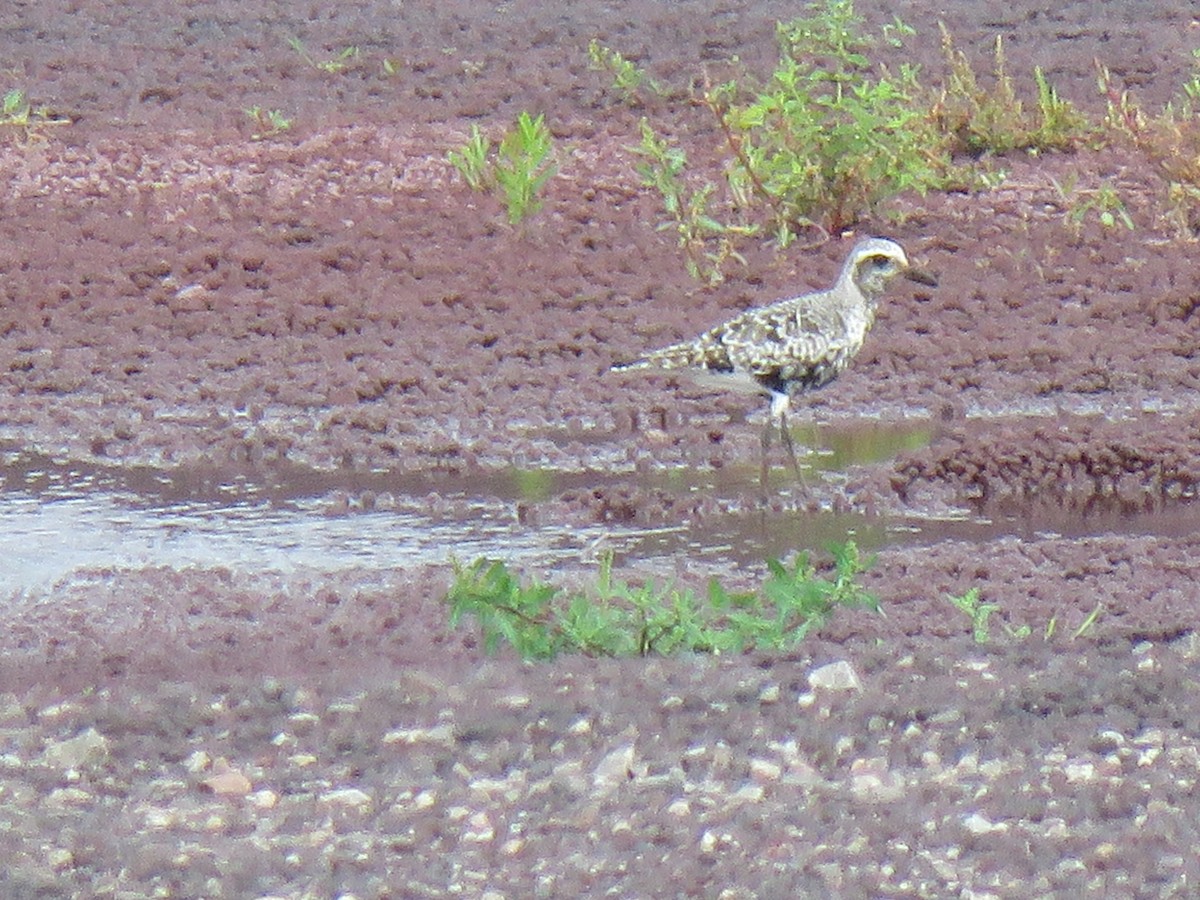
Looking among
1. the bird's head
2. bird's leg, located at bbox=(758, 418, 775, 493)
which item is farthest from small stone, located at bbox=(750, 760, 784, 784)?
the bird's head

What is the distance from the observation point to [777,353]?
8.89 metres

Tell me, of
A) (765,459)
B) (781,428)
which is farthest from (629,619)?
(781,428)

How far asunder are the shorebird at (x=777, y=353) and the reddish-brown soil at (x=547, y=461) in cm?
31

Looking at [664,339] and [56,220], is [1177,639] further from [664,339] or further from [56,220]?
[56,220]

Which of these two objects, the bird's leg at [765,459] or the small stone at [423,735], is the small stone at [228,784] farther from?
the bird's leg at [765,459]

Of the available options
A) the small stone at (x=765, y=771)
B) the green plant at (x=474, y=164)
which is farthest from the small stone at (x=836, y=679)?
the green plant at (x=474, y=164)

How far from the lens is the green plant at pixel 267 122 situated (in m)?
14.5

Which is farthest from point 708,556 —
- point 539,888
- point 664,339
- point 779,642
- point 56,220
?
point 56,220

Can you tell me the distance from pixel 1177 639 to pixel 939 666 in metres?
0.72

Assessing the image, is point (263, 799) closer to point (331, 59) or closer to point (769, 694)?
point (769, 694)

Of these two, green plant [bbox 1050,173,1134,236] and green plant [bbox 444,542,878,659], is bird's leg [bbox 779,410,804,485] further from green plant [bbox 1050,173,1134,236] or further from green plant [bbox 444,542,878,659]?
green plant [bbox 1050,173,1134,236]

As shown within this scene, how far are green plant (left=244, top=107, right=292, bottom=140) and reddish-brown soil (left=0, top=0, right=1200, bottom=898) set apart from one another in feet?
0.30

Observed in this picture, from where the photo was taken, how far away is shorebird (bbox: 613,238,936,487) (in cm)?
891

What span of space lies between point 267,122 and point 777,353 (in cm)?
670
